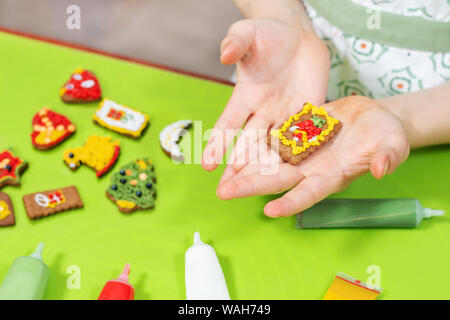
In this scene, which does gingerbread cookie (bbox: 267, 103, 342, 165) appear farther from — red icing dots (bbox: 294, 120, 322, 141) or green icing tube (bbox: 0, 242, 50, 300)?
green icing tube (bbox: 0, 242, 50, 300)

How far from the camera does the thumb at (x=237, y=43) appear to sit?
2.62 ft

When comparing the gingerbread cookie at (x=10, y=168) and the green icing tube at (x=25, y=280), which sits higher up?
the gingerbread cookie at (x=10, y=168)

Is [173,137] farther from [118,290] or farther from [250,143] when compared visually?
[118,290]

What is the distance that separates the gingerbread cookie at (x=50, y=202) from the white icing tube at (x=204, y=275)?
24cm

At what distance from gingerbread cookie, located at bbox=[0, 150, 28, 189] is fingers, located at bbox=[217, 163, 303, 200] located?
1.32 feet

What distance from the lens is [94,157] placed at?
3.02 ft

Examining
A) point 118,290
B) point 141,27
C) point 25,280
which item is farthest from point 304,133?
point 141,27

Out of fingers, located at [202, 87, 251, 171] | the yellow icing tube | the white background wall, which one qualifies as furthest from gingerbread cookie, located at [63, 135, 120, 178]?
the white background wall

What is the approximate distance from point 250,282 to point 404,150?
0.34 m

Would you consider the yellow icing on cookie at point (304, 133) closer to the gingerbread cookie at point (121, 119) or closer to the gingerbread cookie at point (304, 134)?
the gingerbread cookie at point (304, 134)

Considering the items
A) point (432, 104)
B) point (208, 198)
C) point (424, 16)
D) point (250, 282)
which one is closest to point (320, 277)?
point (250, 282)

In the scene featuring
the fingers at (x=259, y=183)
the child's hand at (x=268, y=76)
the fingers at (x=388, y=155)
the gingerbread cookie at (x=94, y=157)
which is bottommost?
the fingers at (x=259, y=183)

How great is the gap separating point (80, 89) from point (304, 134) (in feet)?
1.62

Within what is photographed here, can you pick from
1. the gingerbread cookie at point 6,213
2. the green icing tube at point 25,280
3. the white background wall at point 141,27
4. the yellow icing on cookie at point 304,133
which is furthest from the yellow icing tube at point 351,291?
the white background wall at point 141,27
